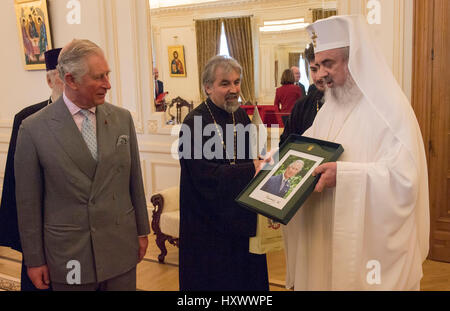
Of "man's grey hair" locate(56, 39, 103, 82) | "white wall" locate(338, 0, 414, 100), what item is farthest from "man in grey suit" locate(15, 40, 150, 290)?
"white wall" locate(338, 0, 414, 100)

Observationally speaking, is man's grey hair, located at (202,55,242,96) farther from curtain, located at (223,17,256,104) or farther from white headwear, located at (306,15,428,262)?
curtain, located at (223,17,256,104)

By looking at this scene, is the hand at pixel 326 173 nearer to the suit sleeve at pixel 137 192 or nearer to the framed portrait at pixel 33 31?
the suit sleeve at pixel 137 192

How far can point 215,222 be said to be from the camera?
303 cm

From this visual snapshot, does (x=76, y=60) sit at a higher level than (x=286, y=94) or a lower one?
higher

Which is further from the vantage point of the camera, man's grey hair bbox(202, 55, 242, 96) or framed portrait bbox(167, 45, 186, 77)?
framed portrait bbox(167, 45, 186, 77)

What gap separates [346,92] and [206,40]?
3841 mm

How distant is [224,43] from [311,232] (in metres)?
3.85

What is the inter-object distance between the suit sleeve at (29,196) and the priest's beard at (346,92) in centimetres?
161

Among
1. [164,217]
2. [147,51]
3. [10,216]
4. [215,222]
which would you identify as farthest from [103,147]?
[147,51]

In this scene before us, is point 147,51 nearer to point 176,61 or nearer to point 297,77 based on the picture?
point 176,61

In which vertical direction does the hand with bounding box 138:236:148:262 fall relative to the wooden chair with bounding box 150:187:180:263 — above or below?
above

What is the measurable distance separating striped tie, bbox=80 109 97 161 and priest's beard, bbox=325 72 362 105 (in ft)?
4.30

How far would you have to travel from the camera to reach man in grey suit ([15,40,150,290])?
216 centimetres

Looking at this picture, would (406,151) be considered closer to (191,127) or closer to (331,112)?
(331,112)
